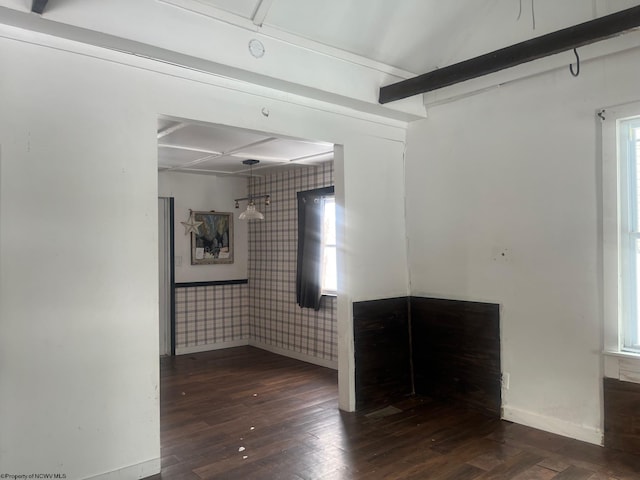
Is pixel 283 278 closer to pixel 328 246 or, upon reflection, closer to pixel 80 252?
pixel 328 246

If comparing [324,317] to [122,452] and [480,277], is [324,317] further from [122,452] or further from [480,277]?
[122,452]

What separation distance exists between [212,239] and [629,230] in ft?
16.3

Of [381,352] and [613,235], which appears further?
[381,352]

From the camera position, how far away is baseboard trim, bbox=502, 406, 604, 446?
3.13m

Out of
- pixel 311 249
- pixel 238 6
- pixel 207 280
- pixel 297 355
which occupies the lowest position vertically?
pixel 297 355

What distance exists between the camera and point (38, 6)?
2244 millimetres

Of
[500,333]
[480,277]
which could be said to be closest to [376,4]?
[480,277]

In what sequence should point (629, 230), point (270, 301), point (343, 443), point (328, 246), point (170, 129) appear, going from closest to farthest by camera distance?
point (629, 230)
point (343, 443)
point (170, 129)
point (328, 246)
point (270, 301)

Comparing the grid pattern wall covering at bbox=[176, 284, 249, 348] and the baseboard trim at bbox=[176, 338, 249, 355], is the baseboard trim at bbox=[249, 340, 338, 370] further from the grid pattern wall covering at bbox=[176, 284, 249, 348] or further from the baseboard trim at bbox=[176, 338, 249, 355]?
the grid pattern wall covering at bbox=[176, 284, 249, 348]

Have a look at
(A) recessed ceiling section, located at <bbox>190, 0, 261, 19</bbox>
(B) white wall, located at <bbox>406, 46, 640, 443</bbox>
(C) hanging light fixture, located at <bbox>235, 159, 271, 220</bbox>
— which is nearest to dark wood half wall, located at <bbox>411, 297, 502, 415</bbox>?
(B) white wall, located at <bbox>406, 46, 640, 443</bbox>

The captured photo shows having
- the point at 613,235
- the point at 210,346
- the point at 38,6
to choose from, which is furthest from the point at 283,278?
the point at 38,6

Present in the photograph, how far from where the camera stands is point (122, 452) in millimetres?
2660

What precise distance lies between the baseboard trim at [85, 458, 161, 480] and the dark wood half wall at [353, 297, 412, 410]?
1.73 m

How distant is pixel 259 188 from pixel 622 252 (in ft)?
15.3
